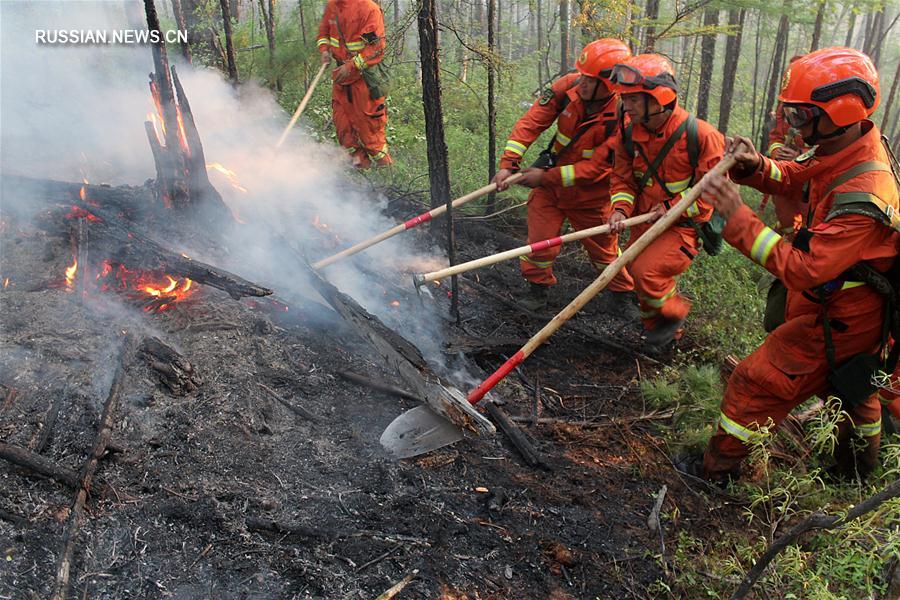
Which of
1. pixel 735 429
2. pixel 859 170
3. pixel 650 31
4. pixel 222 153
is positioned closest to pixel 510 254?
pixel 735 429

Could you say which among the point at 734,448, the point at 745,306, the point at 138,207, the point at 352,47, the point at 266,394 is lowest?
the point at 745,306

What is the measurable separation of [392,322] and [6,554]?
2.96m

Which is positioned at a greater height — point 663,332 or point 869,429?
point 869,429

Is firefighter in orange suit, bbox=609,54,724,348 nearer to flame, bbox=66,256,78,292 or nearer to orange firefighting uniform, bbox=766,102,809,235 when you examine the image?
orange firefighting uniform, bbox=766,102,809,235

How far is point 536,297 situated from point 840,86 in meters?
3.26

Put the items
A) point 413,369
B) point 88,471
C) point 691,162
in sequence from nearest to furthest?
point 88,471, point 413,369, point 691,162

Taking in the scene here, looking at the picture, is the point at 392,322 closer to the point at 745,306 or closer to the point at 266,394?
the point at 266,394

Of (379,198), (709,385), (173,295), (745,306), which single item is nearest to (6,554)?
(173,295)

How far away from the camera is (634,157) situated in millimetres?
4930

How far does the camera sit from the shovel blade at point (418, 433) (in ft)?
11.5

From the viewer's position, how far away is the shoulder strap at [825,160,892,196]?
9.93 ft

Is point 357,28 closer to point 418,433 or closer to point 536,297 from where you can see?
point 536,297

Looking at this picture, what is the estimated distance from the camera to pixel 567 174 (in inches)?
213

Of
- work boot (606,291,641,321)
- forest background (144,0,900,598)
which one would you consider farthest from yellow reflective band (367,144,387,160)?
work boot (606,291,641,321)
